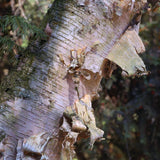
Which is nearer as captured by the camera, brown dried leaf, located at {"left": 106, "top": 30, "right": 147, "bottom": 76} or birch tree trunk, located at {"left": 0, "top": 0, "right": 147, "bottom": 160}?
birch tree trunk, located at {"left": 0, "top": 0, "right": 147, "bottom": 160}

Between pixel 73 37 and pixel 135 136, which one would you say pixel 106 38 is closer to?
pixel 73 37

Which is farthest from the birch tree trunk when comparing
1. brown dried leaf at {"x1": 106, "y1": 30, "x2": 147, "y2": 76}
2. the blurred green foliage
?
the blurred green foliage

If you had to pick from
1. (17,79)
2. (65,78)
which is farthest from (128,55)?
(17,79)

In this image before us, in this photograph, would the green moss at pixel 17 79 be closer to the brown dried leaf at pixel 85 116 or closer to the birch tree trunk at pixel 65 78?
the birch tree trunk at pixel 65 78

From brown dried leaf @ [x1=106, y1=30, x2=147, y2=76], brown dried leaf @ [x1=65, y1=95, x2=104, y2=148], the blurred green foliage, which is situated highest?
brown dried leaf @ [x1=106, y1=30, x2=147, y2=76]

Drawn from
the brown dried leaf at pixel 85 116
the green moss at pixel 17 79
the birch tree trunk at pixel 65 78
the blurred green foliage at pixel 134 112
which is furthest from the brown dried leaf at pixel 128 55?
→ the blurred green foliage at pixel 134 112

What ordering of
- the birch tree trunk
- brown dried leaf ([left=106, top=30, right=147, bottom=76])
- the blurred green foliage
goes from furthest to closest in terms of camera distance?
1. the blurred green foliage
2. brown dried leaf ([left=106, top=30, right=147, bottom=76])
3. the birch tree trunk

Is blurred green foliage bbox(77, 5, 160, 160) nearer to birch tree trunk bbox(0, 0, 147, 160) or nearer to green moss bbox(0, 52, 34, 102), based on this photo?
birch tree trunk bbox(0, 0, 147, 160)

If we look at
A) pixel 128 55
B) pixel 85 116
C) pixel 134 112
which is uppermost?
pixel 128 55

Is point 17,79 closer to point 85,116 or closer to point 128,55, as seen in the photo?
point 85,116
